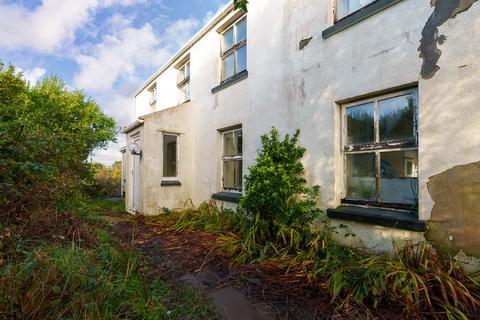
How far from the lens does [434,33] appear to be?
10.4ft

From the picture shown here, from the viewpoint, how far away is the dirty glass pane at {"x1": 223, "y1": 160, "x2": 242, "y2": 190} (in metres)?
6.49

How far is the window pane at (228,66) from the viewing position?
22.4 feet

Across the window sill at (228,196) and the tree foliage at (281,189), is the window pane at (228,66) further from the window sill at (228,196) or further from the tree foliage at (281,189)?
the window sill at (228,196)

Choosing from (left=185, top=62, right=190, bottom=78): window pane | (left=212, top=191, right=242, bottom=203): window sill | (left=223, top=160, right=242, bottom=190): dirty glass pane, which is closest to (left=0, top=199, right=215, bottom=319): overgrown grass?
(left=212, top=191, right=242, bottom=203): window sill

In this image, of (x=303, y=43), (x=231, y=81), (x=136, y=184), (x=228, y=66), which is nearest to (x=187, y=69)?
(x=228, y=66)

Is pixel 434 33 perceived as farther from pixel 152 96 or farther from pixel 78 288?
pixel 152 96

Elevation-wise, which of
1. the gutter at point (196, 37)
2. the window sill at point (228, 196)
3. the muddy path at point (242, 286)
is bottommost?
the muddy path at point (242, 286)

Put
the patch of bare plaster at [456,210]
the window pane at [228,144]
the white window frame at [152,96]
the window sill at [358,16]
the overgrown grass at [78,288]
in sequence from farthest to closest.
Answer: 1. the white window frame at [152,96]
2. the window pane at [228,144]
3. the window sill at [358,16]
4. the patch of bare plaster at [456,210]
5. the overgrown grass at [78,288]

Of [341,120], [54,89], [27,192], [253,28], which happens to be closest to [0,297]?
[27,192]

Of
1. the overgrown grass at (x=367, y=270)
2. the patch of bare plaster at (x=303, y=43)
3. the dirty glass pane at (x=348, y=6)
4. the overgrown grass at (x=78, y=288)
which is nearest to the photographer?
the overgrown grass at (x=78, y=288)

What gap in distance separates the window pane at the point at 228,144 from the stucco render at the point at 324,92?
0.21 m

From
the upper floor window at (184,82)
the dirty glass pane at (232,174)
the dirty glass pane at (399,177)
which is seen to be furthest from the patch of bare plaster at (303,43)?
the upper floor window at (184,82)

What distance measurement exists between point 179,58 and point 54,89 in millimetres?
6357

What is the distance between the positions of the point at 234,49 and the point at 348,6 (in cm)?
311
